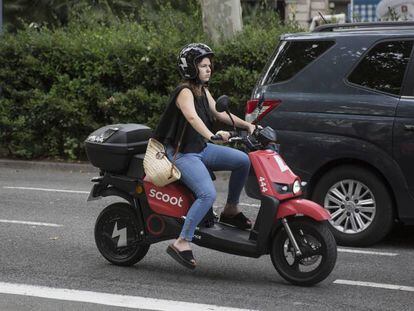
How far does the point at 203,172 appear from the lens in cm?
611

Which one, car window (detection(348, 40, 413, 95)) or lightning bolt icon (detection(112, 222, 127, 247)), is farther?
car window (detection(348, 40, 413, 95))

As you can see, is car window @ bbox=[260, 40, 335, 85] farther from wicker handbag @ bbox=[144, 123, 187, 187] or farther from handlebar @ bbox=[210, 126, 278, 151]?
wicker handbag @ bbox=[144, 123, 187, 187]

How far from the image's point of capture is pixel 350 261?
699 cm

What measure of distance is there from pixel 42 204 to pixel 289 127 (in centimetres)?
357

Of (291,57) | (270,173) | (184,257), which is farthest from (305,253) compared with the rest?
(291,57)

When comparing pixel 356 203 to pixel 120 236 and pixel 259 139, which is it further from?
pixel 120 236

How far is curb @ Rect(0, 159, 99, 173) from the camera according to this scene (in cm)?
1378

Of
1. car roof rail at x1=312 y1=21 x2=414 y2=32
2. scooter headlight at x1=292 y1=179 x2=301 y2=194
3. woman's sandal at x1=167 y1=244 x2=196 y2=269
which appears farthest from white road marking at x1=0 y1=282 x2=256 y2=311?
car roof rail at x1=312 y1=21 x2=414 y2=32

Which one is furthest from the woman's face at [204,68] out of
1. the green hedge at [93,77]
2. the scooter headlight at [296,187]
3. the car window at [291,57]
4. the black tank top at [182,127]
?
the green hedge at [93,77]

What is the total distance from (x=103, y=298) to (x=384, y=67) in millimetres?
3374

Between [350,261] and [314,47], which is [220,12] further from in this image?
[350,261]

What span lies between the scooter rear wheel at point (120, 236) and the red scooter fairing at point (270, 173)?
1108 millimetres

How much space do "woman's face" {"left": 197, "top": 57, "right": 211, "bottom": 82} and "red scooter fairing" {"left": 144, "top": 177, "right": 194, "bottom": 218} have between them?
81cm

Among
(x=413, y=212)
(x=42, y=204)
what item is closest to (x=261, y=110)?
(x=413, y=212)
